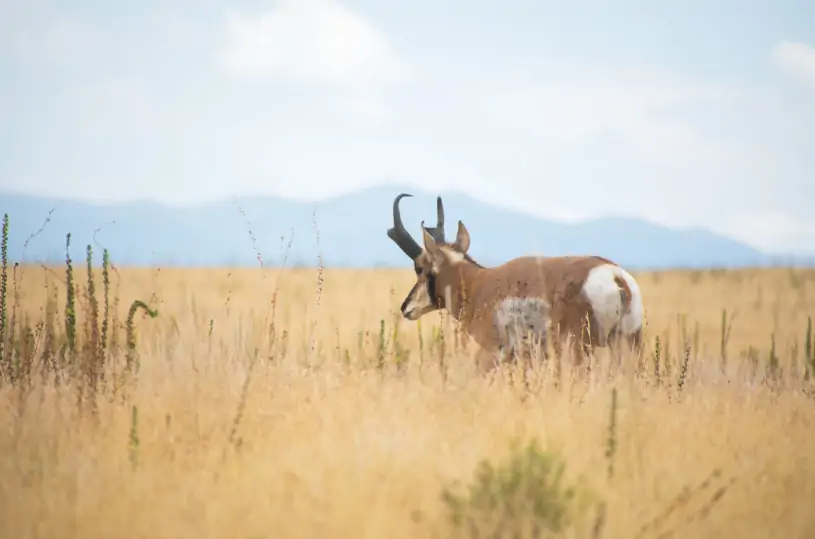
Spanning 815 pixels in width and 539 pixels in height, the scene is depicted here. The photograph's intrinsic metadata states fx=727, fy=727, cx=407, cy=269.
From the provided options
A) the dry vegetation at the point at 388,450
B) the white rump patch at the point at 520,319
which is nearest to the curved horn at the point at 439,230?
the white rump patch at the point at 520,319

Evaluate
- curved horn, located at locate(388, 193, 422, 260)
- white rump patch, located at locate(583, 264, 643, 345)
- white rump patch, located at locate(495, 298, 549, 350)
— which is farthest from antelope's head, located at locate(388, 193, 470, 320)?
white rump patch, located at locate(583, 264, 643, 345)

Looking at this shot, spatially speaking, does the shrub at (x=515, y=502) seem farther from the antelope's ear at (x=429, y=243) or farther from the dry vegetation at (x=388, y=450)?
the antelope's ear at (x=429, y=243)

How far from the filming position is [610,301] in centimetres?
645

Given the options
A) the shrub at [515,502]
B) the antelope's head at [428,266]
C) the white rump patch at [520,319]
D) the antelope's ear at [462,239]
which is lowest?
the shrub at [515,502]

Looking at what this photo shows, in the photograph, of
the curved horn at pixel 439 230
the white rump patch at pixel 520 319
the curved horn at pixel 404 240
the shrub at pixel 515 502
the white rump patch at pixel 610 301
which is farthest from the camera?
the curved horn at pixel 439 230

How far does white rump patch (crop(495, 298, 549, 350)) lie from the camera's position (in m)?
6.58

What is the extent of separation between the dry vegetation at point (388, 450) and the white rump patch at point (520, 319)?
626 mm

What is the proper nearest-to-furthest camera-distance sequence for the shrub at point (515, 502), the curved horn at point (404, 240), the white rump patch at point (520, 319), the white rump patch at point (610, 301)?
the shrub at point (515, 502)
the white rump patch at point (610, 301)
the white rump patch at point (520, 319)
the curved horn at point (404, 240)

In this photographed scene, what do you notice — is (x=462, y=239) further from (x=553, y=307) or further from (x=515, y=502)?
(x=515, y=502)

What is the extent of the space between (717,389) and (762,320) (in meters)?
8.36

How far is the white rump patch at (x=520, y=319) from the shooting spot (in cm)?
658

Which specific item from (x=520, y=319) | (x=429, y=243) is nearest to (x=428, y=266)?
(x=429, y=243)

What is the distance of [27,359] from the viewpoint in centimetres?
571

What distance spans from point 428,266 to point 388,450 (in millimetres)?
3967
